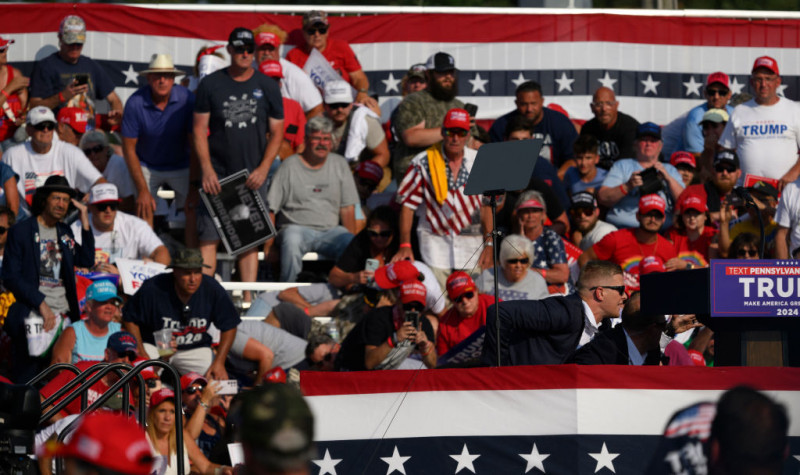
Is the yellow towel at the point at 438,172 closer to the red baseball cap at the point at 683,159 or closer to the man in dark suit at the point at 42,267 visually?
the red baseball cap at the point at 683,159

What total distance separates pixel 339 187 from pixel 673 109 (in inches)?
197

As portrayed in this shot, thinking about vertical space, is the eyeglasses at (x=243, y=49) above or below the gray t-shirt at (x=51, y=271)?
above

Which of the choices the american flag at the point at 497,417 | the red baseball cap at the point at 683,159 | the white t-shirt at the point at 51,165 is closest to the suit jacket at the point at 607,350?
the american flag at the point at 497,417

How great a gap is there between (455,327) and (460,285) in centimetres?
38

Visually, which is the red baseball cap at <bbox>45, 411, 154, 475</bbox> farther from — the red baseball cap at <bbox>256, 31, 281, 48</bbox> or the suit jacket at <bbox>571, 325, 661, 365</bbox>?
the red baseball cap at <bbox>256, 31, 281, 48</bbox>

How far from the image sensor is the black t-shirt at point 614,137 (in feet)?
44.6

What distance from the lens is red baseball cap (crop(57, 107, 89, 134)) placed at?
43.7ft

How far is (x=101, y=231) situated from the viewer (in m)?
11.8

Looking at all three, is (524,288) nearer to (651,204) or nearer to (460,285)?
(460,285)

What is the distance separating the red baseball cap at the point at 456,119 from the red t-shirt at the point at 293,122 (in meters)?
2.31

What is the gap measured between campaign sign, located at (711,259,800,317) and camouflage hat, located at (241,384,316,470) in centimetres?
347

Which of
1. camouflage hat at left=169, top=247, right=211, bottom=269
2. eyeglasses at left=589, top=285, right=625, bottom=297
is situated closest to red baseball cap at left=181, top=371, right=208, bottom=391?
camouflage hat at left=169, top=247, right=211, bottom=269

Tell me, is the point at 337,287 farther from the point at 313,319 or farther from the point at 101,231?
the point at 101,231

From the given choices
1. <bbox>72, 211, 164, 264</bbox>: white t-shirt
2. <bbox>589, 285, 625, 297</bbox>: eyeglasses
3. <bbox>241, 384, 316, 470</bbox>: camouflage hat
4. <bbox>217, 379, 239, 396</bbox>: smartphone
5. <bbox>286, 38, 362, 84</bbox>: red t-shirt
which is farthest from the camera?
<bbox>286, 38, 362, 84</bbox>: red t-shirt
